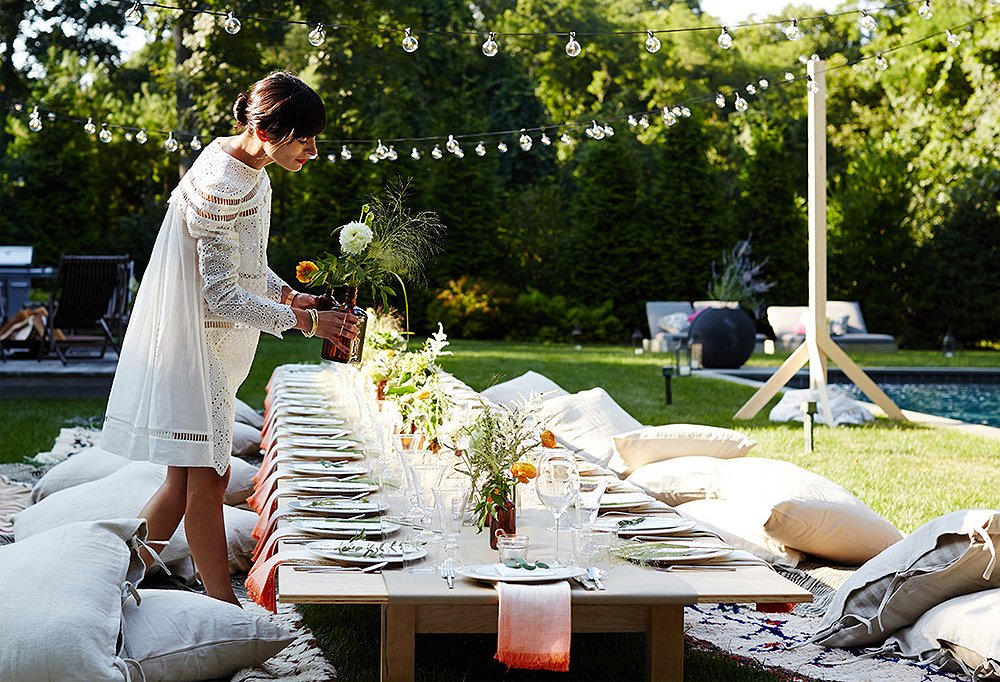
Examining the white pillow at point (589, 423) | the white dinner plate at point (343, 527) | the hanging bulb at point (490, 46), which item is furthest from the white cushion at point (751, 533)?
the hanging bulb at point (490, 46)

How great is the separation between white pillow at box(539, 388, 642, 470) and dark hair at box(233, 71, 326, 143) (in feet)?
8.11

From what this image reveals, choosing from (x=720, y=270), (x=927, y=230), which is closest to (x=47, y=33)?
(x=720, y=270)

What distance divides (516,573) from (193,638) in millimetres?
827

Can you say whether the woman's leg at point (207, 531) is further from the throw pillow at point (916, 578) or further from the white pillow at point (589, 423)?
the white pillow at point (589, 423)

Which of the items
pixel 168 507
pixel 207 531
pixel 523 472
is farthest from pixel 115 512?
pixel 523 472

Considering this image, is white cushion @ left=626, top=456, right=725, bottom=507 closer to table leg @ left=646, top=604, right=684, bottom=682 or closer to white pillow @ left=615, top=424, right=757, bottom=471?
white pillow @ left=615, top=424, right=757, bottom=471

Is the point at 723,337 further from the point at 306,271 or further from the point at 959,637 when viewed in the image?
the point at 959,637

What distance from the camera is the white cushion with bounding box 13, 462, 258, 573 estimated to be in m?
3.89

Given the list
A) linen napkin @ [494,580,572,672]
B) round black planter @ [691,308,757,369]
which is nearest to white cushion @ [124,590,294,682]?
linen napkin @ [494,580,572,672]

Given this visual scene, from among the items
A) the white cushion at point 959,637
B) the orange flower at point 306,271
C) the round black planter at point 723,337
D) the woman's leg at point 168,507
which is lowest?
the white cushion at point 959,637

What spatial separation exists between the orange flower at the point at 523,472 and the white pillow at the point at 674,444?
2265 mm

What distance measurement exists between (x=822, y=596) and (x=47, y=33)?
16903 mm

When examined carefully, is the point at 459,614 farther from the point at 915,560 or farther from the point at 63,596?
the point at 915,560

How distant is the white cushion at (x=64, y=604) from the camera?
2373 mm
